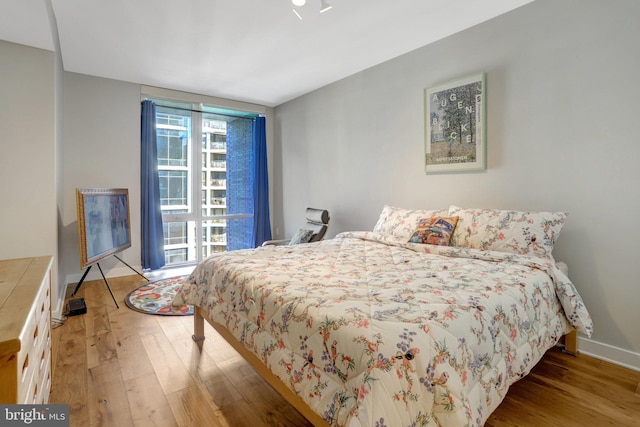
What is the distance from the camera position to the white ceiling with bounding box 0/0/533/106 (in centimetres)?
242

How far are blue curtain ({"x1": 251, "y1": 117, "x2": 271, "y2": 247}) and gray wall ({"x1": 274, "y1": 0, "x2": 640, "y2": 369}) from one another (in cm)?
241

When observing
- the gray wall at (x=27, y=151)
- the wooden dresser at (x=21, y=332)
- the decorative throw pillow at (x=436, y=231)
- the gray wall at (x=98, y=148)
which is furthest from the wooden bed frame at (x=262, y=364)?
the gray wall at (x=98, y=148)

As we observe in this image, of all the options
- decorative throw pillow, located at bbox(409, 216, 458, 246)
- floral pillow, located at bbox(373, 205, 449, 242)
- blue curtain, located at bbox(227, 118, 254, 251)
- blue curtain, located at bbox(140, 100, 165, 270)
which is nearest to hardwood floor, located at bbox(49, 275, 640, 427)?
decorative throw pillow, located at bbox(409, 216, 458, 246)

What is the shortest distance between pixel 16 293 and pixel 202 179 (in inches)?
152

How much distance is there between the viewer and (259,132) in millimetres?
5258

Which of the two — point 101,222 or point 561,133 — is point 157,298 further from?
point 561,133

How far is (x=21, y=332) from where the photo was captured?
88 centimetres

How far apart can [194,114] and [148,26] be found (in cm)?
203

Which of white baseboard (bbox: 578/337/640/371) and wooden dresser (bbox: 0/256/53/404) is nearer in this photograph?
wooden dresser (bbox: 0/256/53/404)

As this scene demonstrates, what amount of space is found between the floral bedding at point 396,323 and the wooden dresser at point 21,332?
82 centimetres

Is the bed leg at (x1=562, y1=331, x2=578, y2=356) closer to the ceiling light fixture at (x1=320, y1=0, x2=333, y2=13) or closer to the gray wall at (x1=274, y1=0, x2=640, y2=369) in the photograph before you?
the gray wall at (x1=274, y1=0, x2=640, y2=369)

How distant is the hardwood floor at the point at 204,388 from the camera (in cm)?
158

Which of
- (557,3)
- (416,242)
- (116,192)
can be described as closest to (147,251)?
(116,192)

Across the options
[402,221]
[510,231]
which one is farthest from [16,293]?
[510,231]
